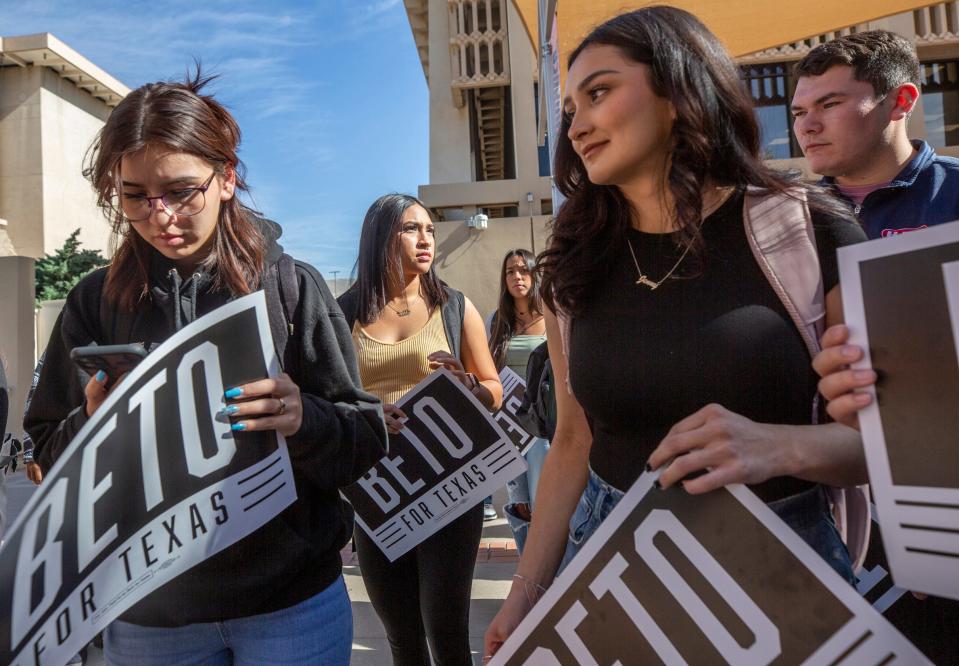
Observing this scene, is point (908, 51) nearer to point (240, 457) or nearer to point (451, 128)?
point (240, 457)

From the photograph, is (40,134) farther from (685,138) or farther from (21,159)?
(685,138)

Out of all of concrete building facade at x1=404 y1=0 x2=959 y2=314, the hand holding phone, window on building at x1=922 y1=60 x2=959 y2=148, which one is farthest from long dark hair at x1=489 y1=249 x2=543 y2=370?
window on building at x1=922 y1=60 x2=959 y2=148

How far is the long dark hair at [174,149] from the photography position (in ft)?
4.76

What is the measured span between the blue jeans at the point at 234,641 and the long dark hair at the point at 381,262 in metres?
1.51

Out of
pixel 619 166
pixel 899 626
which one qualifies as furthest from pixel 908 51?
pixel 899 626

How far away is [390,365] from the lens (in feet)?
9.29

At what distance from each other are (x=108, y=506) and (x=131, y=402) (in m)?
0.18

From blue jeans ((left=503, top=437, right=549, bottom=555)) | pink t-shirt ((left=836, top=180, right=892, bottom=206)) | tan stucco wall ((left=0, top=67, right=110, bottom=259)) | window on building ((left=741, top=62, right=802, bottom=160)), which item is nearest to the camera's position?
pink t-shirt ((left=836, top=180, right=892, bottom=206))

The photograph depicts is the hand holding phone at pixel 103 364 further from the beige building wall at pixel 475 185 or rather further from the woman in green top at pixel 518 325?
the beige building wall at pixel 475 185

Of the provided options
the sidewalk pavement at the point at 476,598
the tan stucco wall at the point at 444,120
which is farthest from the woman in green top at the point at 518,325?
the tan stucco wall at the point at 444,120

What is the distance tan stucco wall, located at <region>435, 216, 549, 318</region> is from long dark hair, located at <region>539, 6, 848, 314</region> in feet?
36.2

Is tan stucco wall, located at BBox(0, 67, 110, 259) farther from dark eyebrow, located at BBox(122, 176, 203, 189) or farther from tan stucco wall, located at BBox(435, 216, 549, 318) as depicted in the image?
dark eyebrow, located at BBox(122, 176, 203, 189)

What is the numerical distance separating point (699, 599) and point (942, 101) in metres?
17.8

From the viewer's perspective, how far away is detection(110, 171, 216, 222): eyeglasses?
145 centimetres
